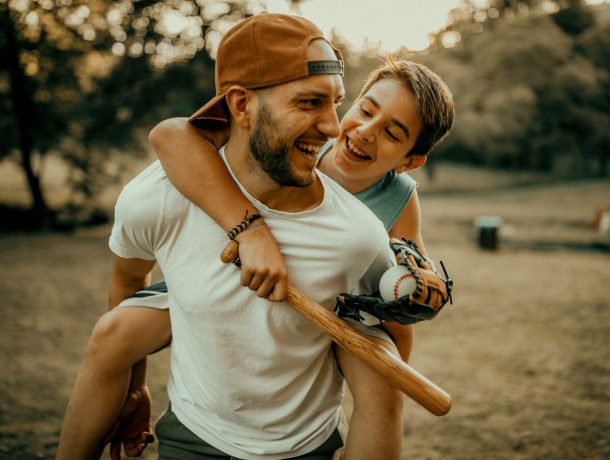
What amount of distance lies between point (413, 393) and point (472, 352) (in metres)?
5.15

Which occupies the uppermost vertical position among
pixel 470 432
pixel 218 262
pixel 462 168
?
pixel 218 262

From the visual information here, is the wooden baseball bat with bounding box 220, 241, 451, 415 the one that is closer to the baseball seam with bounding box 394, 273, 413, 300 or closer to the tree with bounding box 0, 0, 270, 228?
the baseball seam with bounding box 394, 273, 413, 300

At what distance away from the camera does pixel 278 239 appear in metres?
1.86

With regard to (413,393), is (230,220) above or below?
above

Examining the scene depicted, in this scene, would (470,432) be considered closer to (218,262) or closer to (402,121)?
(402,121)

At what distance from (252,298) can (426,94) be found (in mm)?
1326

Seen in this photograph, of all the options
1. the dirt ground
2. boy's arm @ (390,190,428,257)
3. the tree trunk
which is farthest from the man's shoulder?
the tree trunk

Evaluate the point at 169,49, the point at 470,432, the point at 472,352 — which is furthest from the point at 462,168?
the point at 470,432

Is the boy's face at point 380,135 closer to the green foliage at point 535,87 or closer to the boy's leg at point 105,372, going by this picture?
the boy's leg at point 105,372

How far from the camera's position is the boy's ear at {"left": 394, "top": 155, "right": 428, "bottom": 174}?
2.79 m

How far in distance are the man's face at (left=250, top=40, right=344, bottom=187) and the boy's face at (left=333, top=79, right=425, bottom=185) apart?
77cm

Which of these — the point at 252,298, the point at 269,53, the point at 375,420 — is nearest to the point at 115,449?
the point at 252,298

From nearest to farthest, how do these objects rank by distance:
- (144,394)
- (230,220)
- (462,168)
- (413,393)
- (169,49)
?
(413,393)
(230,220)
(144,394)
(169,49)
(462,168)

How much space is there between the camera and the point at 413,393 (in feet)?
5.03
